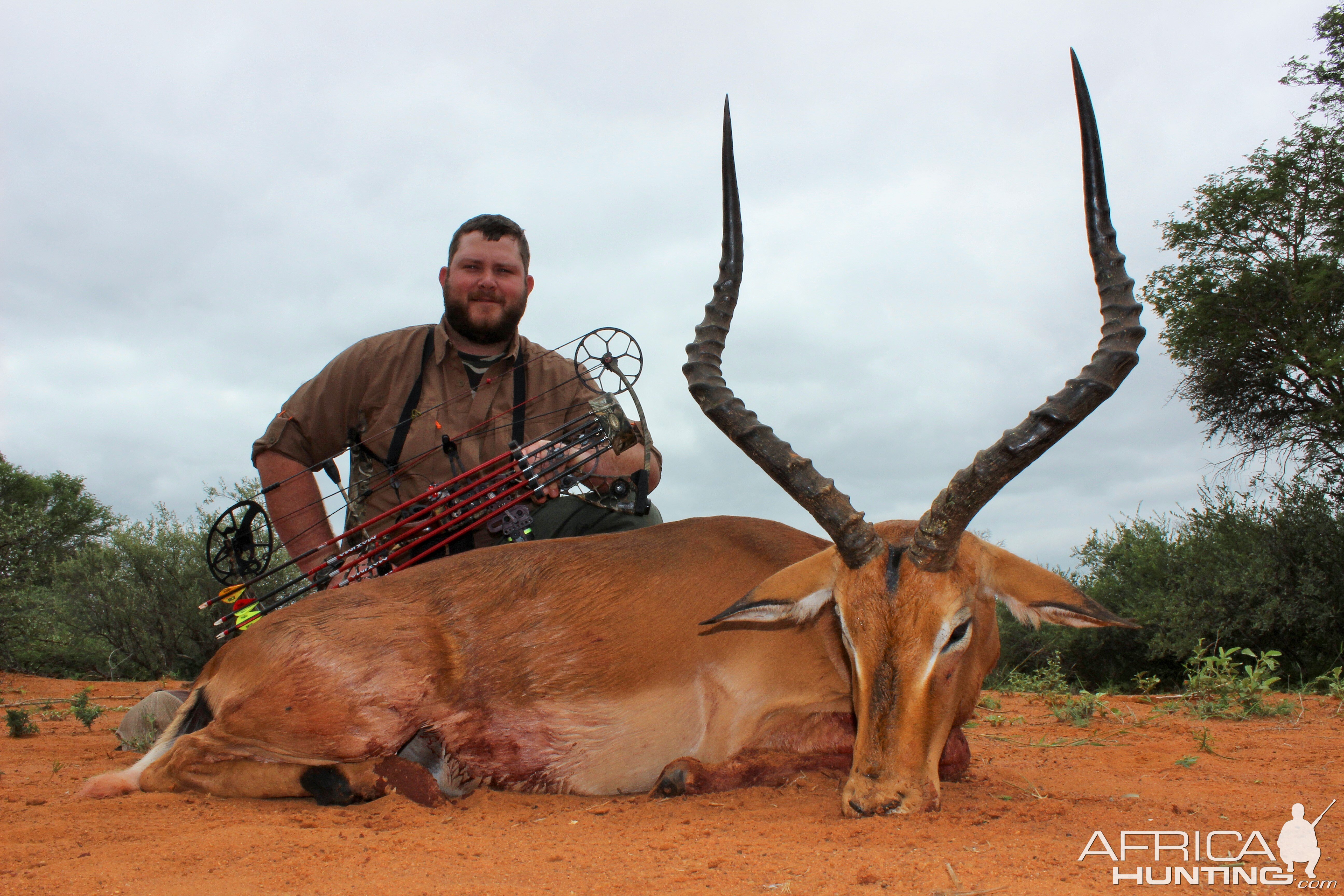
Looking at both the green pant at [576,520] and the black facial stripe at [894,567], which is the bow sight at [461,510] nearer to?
the green pant at [576,520]

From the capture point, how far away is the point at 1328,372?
17.7 meters

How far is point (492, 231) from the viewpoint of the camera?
748 cm

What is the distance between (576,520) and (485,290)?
2028 mm

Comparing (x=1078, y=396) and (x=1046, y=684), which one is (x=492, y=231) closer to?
(x=1078, y=396)

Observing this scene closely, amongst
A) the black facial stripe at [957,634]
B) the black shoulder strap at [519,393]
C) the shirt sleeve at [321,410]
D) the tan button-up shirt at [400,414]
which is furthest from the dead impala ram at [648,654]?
the shirt sleeve at [321,410]

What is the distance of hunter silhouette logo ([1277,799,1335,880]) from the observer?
3.00 meters

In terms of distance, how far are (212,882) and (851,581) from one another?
2614 millimetres

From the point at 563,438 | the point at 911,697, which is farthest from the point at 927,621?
the point at 563,438

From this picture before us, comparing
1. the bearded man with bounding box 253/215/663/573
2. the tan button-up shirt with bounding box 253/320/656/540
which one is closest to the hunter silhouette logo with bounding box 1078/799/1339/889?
the bearded man with bounding box 253/215/663/573

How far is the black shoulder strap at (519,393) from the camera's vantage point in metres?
7.07

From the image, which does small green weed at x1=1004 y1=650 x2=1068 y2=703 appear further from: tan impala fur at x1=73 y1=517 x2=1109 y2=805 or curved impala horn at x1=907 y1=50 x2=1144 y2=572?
curved impala horn at x1=907 y1=50 x2=1144 y2=572

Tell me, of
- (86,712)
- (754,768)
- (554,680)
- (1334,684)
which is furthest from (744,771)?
(1334,684)

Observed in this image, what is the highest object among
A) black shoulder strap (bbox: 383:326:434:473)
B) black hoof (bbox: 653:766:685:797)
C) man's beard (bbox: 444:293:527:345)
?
man's beard (bbox: 444:293:527:345)

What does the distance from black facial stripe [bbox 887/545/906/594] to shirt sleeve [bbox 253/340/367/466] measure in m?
4.71
